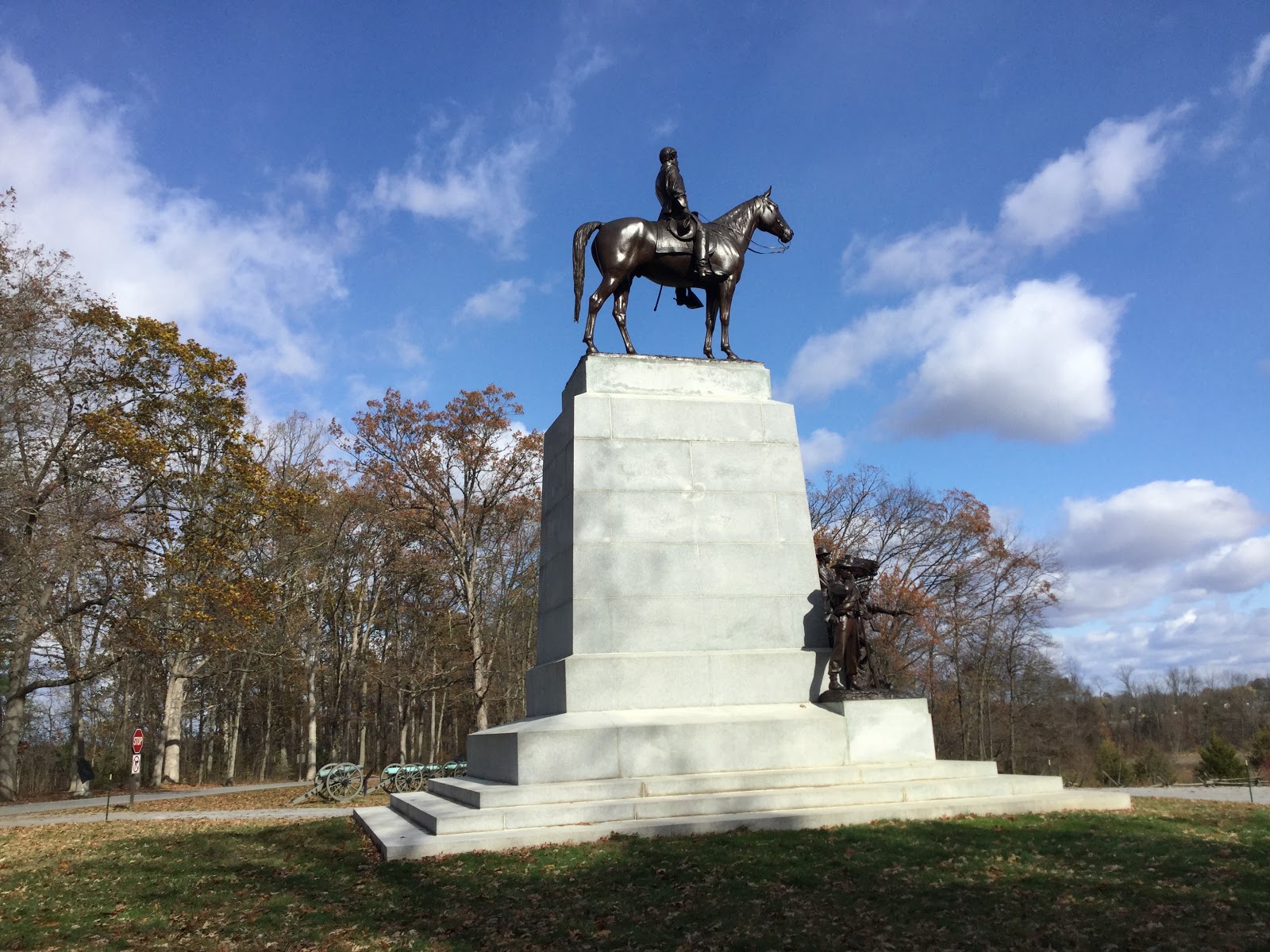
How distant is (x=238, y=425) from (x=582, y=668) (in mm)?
19133

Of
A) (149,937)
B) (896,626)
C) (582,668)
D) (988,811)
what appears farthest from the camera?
(896,626)

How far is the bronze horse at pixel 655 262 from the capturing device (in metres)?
13.7

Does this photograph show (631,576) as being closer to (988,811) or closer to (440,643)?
(988,811)

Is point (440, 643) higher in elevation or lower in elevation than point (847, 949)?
higher

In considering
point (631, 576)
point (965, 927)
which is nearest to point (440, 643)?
point (631, 576)

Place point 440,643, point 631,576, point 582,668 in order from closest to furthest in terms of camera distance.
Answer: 1. point 582,668
2. point 631,576
3. point 440,643

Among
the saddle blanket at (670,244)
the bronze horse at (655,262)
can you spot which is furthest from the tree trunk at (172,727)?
the saddle blanket at (670,244)

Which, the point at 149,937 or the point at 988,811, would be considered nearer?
the point at 149,937

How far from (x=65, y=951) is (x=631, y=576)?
7186mm

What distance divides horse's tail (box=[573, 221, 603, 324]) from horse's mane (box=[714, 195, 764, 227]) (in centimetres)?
205

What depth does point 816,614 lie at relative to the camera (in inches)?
486

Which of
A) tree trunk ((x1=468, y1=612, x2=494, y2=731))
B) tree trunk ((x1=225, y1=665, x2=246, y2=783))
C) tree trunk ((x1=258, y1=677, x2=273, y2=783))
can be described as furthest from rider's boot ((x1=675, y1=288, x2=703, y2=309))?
tree trunk ((x1=258, y1=677, x2=273, y2=783))

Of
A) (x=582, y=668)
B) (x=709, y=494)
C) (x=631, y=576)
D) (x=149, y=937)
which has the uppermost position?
(x=709, y=494)

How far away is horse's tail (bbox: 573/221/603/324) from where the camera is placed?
13875 mm
